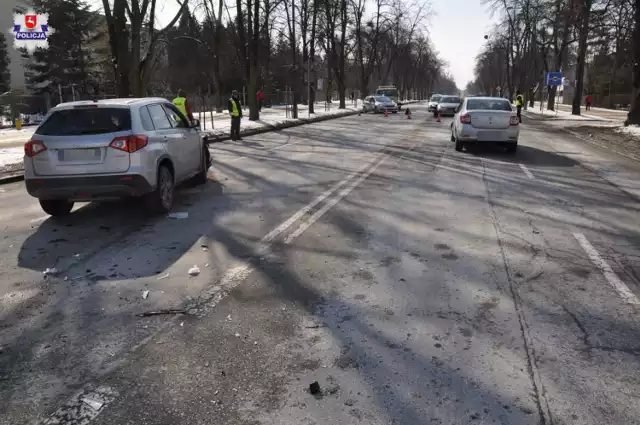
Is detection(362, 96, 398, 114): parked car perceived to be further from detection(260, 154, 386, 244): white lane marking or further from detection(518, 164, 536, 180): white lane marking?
detection(260, 154, 386, 244): white lane marking

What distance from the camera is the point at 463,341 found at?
12.3 feet

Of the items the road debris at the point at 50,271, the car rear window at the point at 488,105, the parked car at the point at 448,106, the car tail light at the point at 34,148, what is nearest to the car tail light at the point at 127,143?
the car tail light at the point at 34,148

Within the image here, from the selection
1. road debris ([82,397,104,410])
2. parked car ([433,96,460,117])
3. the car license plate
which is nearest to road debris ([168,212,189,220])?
the car license plate

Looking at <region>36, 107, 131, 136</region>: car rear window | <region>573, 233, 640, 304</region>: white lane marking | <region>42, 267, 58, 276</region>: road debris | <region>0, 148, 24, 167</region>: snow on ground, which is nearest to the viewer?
<region>573, 233, 640, 304</region>: white lane marking

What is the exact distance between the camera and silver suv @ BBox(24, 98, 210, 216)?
688 cm

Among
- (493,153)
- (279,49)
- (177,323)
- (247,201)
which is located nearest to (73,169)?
(247,201)

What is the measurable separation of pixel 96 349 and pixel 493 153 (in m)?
13.5

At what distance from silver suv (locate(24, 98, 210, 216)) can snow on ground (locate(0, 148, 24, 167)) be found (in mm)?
6806

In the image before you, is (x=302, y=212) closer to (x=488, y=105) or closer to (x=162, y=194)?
(x=162, y=194)

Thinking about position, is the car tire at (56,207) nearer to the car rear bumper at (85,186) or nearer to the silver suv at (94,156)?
the silver suv at (94,156)

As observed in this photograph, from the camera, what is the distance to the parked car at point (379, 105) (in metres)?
46.6

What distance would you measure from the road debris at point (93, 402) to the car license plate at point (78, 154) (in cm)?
448

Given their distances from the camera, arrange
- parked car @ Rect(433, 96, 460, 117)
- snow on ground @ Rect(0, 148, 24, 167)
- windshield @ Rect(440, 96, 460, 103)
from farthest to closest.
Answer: windshield @ Rect(440, 96, 460, 103), parked car @ Rect(433, 96, 460, 117), snow on ground @ Rect(0, 148, 24, 167)

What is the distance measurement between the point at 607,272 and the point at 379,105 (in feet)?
141
